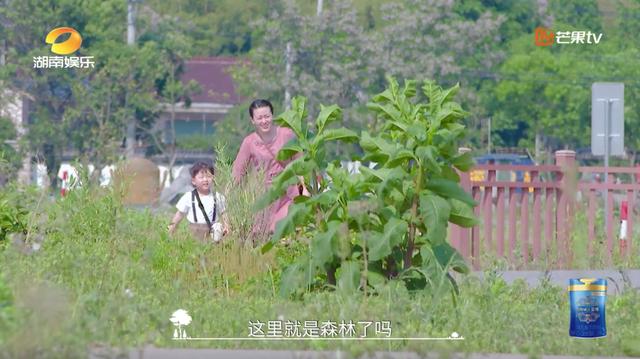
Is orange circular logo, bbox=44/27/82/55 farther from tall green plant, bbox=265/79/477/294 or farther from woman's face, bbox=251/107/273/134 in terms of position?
tall green plant, bbox=265/79/477/294

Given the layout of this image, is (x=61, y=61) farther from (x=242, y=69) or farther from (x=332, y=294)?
(x=332, y=294)

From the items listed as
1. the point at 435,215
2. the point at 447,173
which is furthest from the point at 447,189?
the point at 435,215

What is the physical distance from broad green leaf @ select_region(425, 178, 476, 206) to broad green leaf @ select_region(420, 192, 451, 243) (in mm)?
139

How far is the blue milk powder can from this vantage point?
8.39m

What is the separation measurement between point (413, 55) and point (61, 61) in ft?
42.8

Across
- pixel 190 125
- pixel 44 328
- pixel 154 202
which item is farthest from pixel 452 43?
pixel 44 328

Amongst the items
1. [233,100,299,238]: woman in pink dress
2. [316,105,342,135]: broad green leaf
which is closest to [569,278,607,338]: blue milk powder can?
[316,105,342,135]: broad green leaf

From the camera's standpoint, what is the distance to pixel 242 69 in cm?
5572

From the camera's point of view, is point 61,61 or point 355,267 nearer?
point 355,267

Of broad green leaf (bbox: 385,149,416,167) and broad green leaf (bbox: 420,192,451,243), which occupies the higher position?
broad green leaf (bbox: 385,149,416,167)

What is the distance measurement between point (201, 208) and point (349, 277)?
11.9 feet

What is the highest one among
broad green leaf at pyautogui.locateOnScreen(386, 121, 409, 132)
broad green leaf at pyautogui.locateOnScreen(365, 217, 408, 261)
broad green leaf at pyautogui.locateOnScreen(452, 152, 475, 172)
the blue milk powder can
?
broad green leaf at pyautogui.locateOnScreen(386, 121, 409, 132)

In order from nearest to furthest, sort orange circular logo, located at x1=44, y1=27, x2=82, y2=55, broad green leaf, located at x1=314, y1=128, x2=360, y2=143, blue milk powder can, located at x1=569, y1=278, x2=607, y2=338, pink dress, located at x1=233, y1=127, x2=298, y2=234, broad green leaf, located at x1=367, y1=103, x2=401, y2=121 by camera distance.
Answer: blue milk powder can, located at x1=569, y1=278, x2=607, y2=338
broad green leaf, located at x1=367, y1=103, x2=401, y2=121
broad green leaf, located at x1=314, y1=128, x2=360, y2=143
pink dress, located at x1=233, y1=127, x2=298, y2=234
orange circular logo, located at x1=44, y1=27, x2=82, y2=55

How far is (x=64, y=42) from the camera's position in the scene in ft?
179
